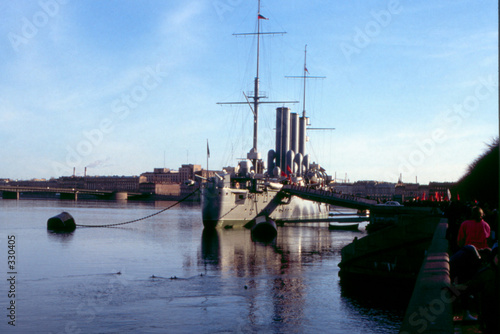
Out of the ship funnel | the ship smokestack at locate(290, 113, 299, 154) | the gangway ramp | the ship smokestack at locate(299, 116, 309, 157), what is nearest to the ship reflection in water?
the gangway ramp

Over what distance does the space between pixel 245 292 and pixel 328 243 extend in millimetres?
18197

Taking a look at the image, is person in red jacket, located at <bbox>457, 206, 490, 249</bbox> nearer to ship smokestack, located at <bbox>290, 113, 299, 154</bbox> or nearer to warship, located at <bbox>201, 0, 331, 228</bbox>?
warship, located at <bbox>201, 0, 331, 228</bbox>

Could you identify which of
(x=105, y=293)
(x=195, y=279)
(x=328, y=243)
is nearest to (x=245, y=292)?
(x=195, y=279)

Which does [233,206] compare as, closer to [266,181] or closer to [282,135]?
[266,181]

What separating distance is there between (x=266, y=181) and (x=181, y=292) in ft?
112

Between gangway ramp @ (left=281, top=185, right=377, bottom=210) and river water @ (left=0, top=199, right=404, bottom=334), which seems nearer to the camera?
river water @ (left=0, top=199, right=404, bottom=334)

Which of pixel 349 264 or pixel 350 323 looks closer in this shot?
pixel 350 323

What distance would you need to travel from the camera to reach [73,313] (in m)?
13.4

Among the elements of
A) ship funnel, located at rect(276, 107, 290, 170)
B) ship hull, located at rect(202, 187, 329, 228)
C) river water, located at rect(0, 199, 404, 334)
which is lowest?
river water, located at rect(0, 199, 404, 334)

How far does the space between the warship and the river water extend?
14.4 metres

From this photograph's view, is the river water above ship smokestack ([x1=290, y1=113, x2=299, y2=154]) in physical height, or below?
below

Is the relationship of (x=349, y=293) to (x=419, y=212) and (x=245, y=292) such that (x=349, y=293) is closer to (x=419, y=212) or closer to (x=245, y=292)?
(x=245, y=292)

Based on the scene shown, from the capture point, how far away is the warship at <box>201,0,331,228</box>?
43.9 metres

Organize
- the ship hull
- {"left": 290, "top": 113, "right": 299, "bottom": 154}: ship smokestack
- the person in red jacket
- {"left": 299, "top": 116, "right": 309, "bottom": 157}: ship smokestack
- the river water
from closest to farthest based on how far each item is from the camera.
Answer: the person in red jacket
the river water
the ship hull
{"left": 290, "top": 113, "right": 299, "bottom": 154}: ship smokestack
{"left": 299, "top": 116, "right": 309, "bottom": 157}: ship smokestack
